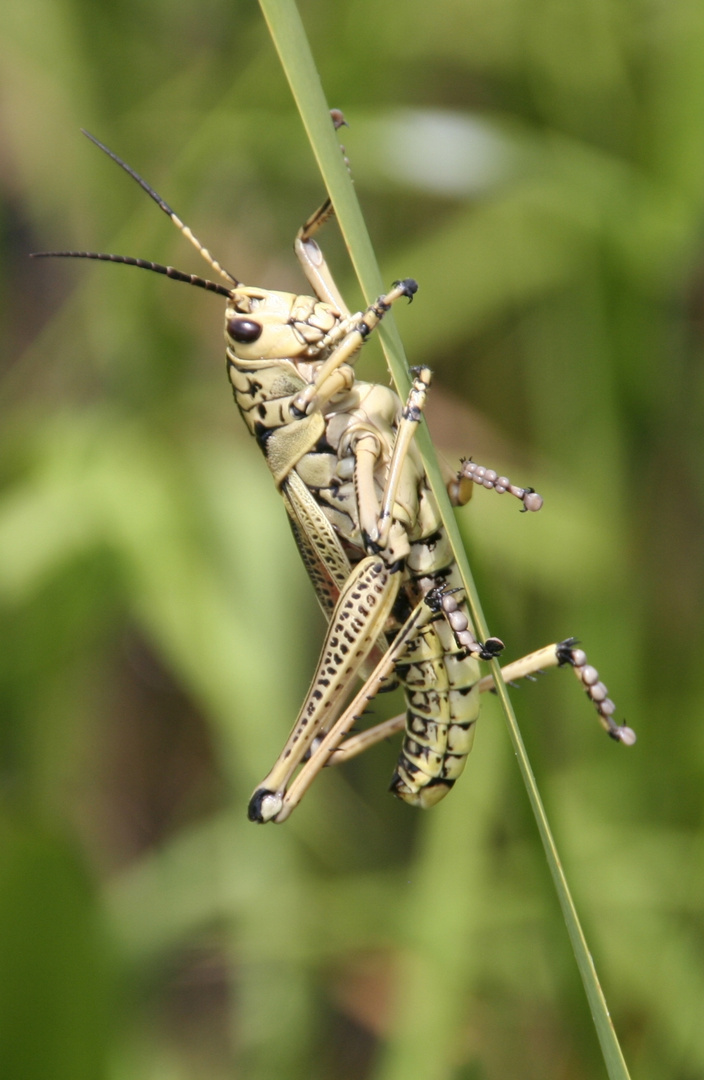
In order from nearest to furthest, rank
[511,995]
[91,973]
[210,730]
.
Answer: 1. [91,973]
2. [511,995]
3. [210,730]

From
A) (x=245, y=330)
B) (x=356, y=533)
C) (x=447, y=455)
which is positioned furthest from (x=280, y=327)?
(x=447, y=455)

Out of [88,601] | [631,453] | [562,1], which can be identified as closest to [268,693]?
[88,601]

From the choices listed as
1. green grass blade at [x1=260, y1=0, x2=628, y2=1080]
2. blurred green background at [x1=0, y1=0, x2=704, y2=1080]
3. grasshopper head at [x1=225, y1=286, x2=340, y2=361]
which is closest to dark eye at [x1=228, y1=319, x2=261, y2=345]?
grasshopper head at [x1=225, y1=286, x2=340, y2=361]

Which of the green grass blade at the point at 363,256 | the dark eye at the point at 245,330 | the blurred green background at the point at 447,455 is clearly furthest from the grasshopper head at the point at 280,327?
the blurred green background at the point at 447,455

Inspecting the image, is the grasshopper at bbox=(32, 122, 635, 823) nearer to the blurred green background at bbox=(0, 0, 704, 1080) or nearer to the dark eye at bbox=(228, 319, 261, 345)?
the dark eye at bbox=(228, 319, 261, 345)

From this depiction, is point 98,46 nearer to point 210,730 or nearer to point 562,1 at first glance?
point 562,1

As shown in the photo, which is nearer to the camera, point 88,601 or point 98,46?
point 88,601

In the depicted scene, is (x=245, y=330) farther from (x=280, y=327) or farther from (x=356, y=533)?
(x=356, y=533)

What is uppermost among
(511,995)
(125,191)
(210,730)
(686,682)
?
(125,191)

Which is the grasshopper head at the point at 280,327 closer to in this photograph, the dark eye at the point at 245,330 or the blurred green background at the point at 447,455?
the dark eye at the point at 245,330
